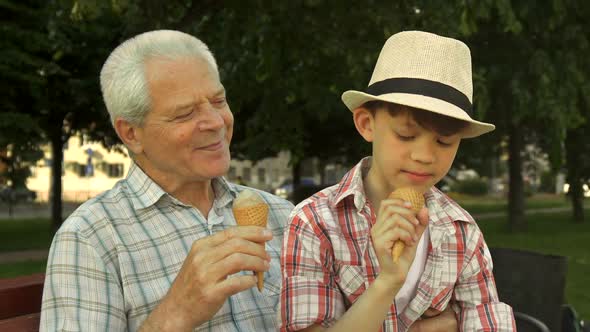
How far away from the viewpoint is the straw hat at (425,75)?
6.75 ft

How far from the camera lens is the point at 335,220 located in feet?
6.94

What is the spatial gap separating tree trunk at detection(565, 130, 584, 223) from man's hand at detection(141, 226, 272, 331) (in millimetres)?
18960

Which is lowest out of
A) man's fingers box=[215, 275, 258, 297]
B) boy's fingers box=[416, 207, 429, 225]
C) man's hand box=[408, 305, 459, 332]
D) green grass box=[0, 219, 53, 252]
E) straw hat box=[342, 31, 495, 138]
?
green grass box=[0, 219, 53, 252]

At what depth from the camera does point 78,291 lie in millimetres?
2180

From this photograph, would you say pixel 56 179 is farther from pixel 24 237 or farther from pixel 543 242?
pixel 543 242

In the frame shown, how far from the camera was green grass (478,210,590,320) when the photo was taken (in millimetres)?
9953

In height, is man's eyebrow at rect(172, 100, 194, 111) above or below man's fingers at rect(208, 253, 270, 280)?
above

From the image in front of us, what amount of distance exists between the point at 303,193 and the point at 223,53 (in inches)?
192

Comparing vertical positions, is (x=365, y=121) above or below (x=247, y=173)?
above

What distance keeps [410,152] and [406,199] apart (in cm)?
17

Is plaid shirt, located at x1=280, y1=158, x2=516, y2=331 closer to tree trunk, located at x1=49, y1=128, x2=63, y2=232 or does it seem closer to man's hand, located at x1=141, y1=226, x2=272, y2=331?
man's hand, located at x1=141, y1=226, x2=272, y2=331

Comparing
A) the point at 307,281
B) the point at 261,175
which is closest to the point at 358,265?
the point at 307,281

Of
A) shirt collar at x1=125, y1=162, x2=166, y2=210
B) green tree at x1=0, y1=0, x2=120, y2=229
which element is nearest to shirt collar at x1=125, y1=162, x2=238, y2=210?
shirt collar at x1=125, y1=162, x2=166, y2=210

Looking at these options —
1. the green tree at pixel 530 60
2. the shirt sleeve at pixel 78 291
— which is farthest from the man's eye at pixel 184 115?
the green tree at pixel 530 60
